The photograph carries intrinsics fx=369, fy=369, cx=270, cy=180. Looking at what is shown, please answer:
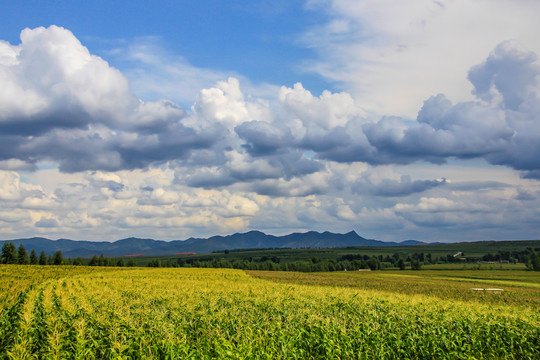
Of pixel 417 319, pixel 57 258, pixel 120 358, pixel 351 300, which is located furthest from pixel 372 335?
pixel 57 258

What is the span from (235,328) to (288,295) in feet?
40.6

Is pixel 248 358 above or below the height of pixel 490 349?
above

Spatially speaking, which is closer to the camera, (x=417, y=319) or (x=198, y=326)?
(x=198, y=326)

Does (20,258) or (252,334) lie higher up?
(252,334)

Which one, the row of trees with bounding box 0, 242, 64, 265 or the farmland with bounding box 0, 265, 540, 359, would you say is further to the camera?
the row of trees with bounding box 0, 242, 64, 265

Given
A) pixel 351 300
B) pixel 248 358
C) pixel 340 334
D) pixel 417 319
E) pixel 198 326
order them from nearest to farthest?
pixel 248 358, pixel 340 334, pixel 198 326, pixel 417 319, pixel 351 300

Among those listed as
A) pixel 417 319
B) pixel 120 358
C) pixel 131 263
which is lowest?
pixel 131 263

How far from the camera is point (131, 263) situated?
172375mm

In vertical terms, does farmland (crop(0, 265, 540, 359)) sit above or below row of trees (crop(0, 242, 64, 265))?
above

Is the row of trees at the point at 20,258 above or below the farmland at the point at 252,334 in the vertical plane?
below

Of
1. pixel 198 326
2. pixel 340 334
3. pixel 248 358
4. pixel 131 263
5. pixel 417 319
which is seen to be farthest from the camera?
pixel 131 263

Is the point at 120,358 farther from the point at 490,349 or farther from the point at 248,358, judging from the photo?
the point at 490,349

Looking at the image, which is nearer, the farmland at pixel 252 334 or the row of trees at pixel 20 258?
the farmland at pixel 252 334

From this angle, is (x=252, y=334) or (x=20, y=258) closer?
(x=252, y=334)
